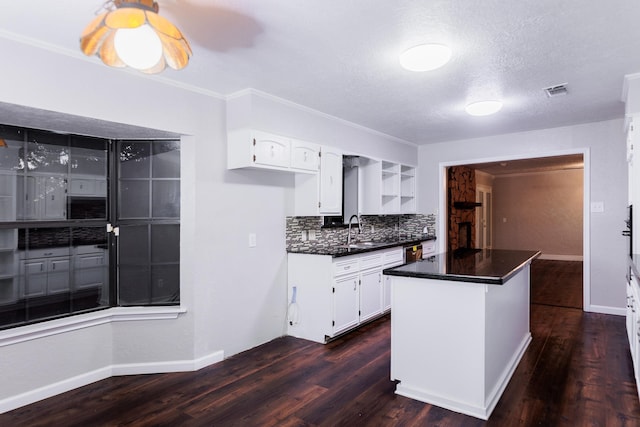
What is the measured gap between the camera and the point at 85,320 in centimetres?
279

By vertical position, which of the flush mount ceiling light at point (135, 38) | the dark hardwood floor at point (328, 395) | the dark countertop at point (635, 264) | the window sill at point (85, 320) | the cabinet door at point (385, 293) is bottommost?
the dark hardwood floor at point (328, 395)

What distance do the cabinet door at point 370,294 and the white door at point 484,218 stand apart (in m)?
5.49

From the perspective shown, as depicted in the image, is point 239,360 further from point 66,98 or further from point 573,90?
point 573,90

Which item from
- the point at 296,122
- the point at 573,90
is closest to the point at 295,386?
the point at 296,122

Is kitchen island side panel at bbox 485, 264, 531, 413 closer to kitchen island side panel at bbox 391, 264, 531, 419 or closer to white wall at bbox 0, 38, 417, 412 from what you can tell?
kitchen island side panel at bbox 391, 264, 531, 419

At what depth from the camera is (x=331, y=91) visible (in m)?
3.28

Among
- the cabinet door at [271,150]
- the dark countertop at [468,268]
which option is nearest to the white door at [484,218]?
the dark countertop at [468,268]

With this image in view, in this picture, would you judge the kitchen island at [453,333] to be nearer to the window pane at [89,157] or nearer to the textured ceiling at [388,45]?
the textured ceiling at [388,45]

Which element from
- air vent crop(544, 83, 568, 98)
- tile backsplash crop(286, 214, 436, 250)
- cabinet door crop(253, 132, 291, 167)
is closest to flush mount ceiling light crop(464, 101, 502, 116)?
air vent crop(544, 83, 568, 98)

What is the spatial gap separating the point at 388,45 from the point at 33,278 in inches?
119

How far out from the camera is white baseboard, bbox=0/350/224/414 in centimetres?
245

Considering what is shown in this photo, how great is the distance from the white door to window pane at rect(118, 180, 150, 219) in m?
7.83

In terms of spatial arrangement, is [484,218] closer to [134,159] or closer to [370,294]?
[370,294]

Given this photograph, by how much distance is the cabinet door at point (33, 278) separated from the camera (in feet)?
8.75
